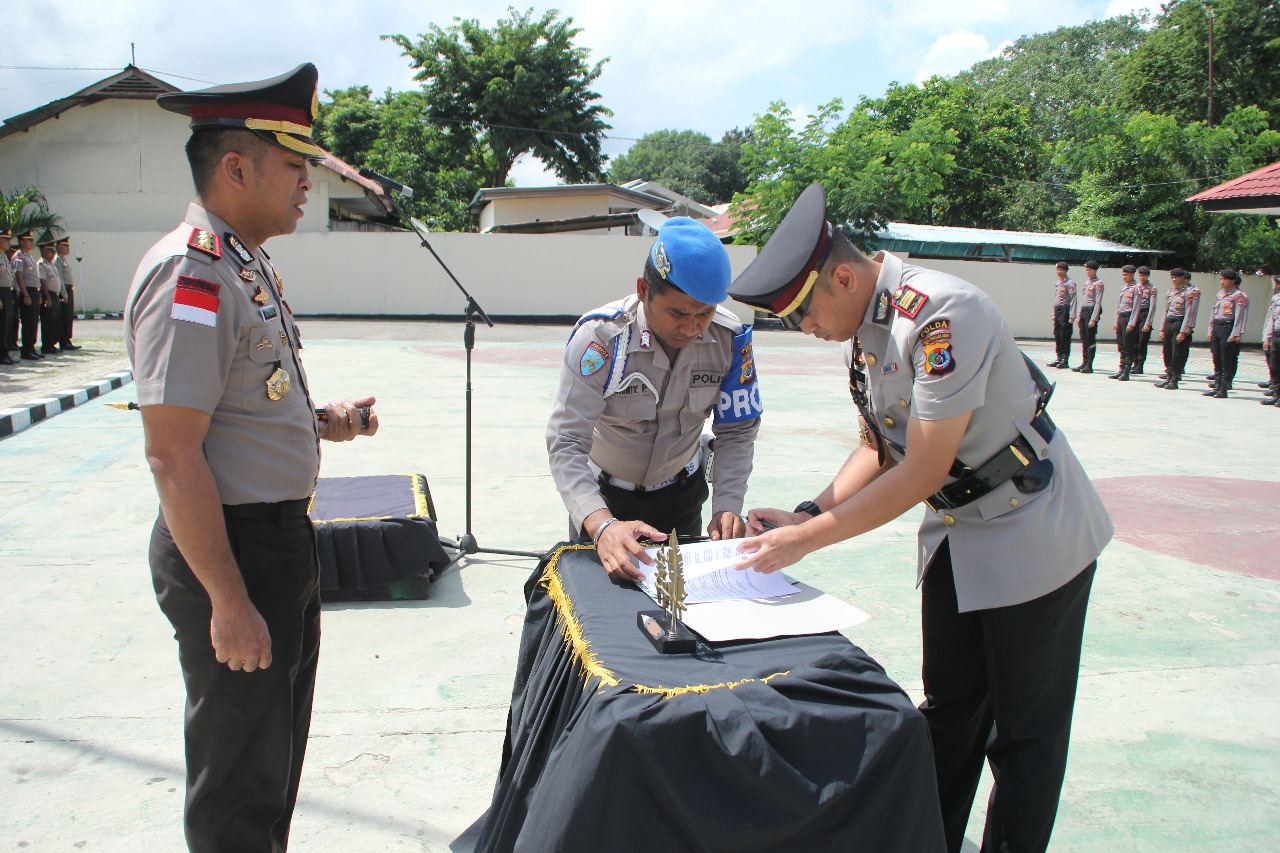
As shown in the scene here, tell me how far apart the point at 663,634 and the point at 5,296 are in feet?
39.9

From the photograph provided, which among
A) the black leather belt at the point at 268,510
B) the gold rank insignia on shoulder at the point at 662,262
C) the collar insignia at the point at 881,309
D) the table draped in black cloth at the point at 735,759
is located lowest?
the table draped in black cloth at the point at 735,759

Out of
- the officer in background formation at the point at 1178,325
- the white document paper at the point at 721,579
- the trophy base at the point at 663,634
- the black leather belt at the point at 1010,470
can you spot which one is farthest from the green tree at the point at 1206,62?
the trophy base at the point at 663,634

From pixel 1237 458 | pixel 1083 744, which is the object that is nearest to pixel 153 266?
pixel 1083 744

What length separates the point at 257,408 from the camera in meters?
1.65

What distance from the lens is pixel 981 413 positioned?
5.75ft

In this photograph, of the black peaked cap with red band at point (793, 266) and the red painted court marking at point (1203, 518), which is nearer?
the black peaked cap with red band at point (793, 266)

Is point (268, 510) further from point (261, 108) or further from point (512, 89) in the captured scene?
point (512, 89)

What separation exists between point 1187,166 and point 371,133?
2728 cm

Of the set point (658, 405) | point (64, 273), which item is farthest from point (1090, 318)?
point (64, 273)

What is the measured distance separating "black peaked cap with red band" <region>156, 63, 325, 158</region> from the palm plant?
67.6 feet

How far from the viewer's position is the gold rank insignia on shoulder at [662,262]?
2.10 meters

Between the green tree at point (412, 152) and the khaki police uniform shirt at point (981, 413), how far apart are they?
2844 centimetres

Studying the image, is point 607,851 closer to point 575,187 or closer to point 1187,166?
point 575,187

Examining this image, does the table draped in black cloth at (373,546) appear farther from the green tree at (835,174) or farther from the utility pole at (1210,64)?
the utility pole at (1210,64)
